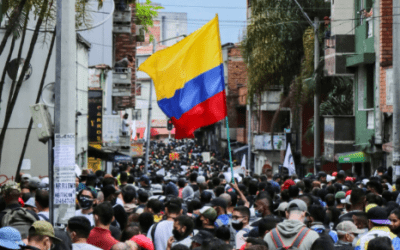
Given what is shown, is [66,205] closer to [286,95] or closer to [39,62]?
[39,62]

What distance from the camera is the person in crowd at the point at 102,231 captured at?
774 cm

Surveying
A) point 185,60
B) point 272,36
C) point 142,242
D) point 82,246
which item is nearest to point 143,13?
point 272,36

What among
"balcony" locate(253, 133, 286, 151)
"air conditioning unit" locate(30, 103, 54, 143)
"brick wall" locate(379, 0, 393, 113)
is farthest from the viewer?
"balcony" locate(253, 133, 286, 151)

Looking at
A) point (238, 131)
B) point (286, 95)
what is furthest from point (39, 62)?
point (238, 131)

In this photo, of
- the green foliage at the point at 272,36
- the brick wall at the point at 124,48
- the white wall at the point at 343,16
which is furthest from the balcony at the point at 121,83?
the white wall at the point at 343,16

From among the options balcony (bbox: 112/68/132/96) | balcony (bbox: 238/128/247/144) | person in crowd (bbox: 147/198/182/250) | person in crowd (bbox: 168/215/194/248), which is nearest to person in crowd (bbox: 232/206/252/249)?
person in crowd (bbox: 147/198/182/250)

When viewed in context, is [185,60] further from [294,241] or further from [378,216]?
[294,241]

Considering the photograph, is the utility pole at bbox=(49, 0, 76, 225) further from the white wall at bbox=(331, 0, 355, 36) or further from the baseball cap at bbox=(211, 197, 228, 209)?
the white wall at bbox=(331, 0, 355, 36)

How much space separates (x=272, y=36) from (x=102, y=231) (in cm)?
3162

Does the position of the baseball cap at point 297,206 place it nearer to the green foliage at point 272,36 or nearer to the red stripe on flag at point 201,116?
the red stripe on flag at point 201,116

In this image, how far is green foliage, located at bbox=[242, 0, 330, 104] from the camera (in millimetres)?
38312

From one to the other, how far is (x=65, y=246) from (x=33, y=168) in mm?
16855

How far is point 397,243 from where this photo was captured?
741 cm

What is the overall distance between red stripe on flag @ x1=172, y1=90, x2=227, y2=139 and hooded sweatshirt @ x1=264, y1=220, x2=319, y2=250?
19.3 ft
